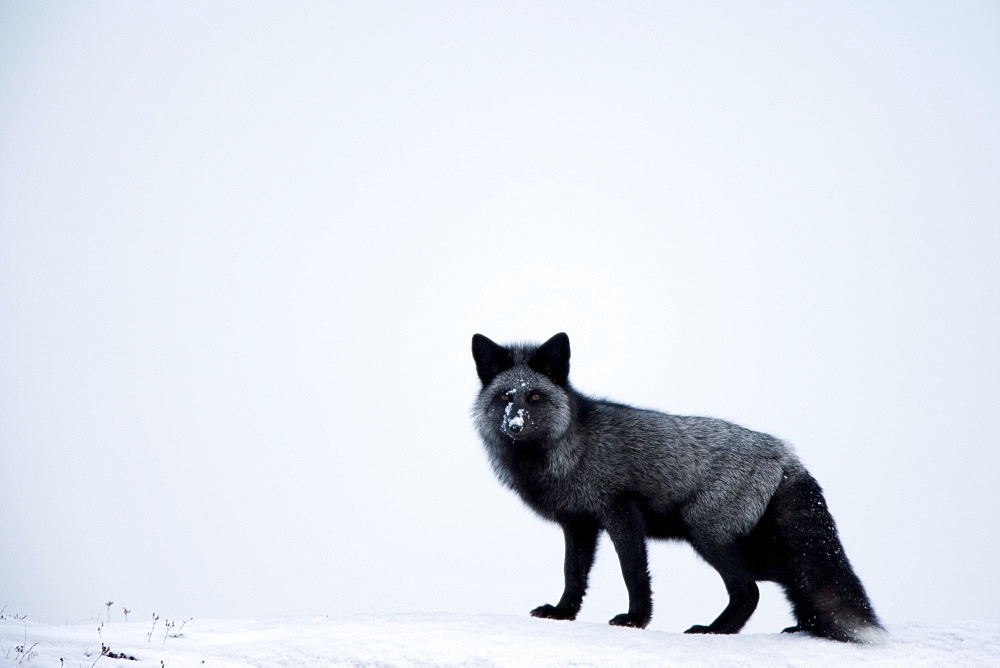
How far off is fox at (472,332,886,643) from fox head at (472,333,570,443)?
17 millimetres

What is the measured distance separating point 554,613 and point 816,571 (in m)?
2.58

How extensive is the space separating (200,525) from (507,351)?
10357 centimetres

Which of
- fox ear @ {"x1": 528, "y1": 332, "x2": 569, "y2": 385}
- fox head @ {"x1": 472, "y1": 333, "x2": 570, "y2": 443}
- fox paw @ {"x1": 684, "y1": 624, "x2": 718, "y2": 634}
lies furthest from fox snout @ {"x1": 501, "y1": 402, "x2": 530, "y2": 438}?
fox paw @ {"x1": 684, "y1": 624, "x2": 718, "y2": 634}

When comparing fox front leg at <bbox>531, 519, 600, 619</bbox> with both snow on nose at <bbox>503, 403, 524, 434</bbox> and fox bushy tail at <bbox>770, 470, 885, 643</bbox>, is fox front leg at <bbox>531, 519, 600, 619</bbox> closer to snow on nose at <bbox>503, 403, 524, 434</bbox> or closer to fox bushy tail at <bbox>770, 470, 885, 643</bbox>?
snow on nose at <bbox>503, 403, 524, 434</bbox>

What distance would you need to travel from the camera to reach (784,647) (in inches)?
301

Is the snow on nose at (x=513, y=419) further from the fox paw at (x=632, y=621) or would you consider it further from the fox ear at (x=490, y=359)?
the fox paw at (x=632, y=621)

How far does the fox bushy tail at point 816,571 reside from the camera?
8.27m

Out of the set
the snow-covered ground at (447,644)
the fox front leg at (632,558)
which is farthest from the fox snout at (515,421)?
the snow-covered ground at (447,644)

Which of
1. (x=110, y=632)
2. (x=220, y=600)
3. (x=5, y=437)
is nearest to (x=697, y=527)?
(x=110, y=632)

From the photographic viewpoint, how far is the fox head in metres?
9.65

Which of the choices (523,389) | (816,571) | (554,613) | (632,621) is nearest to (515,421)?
(523,389)

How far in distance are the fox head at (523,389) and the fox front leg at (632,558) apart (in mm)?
1116

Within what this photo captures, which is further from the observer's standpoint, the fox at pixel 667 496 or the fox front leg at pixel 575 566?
the fox front leg at pixel 575 566

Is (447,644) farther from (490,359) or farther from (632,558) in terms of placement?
(490,359)
